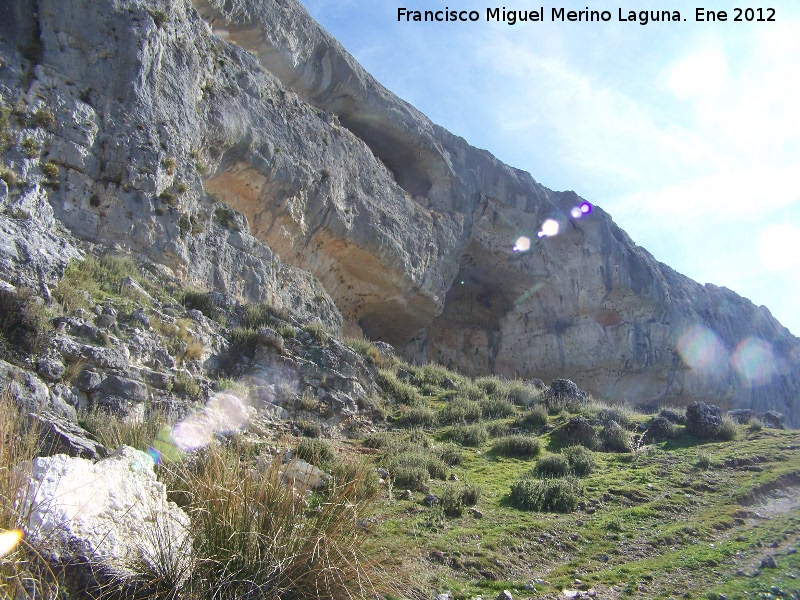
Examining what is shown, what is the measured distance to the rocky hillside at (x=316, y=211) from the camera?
1130 cm

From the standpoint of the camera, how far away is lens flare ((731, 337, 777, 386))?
34406 mm

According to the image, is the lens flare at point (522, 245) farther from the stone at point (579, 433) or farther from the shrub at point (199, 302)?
the shrub at point (199, 302)

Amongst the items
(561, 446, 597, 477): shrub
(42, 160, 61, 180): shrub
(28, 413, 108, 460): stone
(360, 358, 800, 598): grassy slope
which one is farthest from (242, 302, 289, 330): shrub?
(28, 413, 108, 460): stone

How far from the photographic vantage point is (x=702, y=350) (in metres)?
31.9

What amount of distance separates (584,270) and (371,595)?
88.9 feet

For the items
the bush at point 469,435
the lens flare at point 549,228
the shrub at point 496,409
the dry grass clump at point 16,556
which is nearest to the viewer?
the dry grass clump at point 16,556

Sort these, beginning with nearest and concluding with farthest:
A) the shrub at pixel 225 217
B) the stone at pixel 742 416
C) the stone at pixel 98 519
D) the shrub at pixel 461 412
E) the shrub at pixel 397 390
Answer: the stone at pixel 98 519 → the shrub at pixel 461 412 → the shrub at pixel 397 390 → the shrub at pixel 225 217 → the stone at pixel 742 416

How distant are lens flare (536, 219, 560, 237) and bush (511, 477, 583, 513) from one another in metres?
21.3

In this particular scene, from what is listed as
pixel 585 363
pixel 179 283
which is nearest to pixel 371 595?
pixel 179 283

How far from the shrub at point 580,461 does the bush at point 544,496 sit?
1448 mm

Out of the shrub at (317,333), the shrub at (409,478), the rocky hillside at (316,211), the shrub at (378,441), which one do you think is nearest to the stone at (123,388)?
the rocky hillside at (316,211)

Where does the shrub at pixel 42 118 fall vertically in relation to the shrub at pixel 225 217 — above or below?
above

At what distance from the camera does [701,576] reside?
565 cm

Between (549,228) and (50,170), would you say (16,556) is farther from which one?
(549,228)
